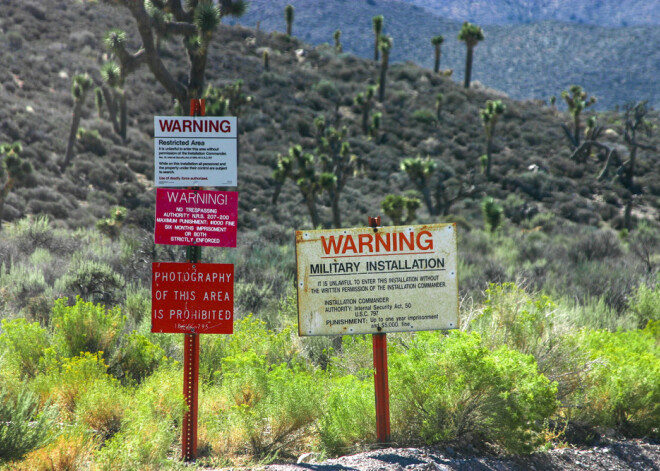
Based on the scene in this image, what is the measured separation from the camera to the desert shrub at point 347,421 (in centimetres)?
484

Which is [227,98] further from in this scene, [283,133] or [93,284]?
[93,284]

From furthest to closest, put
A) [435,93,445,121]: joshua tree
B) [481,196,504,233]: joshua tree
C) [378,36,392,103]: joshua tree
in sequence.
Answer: [378,36,392,103]: joshua tree < [435,93,445,121]: joshua tree < [481,196,504,233]: joshua tree

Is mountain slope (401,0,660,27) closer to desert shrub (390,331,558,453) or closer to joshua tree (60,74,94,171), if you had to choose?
joshua tree (60,74,94,171)

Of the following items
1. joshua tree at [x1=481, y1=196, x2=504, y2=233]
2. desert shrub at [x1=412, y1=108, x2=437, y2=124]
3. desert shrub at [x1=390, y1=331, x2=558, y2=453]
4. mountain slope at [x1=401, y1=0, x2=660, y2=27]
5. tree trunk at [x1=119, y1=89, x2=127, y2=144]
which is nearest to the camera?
desert shrub at [x1=390, y1=331, x2=558, y2=453]

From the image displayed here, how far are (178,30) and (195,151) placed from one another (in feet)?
34.0

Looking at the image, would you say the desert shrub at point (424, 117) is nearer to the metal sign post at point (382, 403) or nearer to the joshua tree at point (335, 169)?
the joshua tree at point (335, 169)

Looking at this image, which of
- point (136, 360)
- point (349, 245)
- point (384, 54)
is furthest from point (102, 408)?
point (384, 54)

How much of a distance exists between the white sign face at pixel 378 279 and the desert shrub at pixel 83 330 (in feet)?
9.56

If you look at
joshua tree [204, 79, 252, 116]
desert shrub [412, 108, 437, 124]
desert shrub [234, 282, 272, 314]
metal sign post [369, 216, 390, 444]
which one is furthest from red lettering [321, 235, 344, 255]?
desert shrub [412, 108, 437, 124]

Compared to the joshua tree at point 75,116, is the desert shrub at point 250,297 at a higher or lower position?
lower

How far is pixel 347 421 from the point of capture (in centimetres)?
489

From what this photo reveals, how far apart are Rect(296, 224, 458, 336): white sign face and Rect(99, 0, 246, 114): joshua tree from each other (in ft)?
26.0

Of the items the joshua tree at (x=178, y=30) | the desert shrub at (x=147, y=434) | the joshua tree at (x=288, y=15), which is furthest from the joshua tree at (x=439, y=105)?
the desert shrub at (x=147, y=434)

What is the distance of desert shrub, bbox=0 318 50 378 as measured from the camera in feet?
19.6
